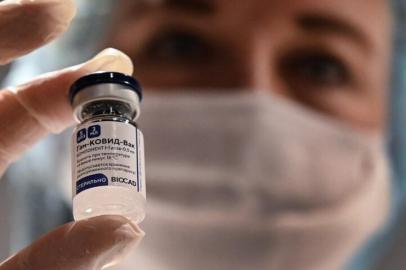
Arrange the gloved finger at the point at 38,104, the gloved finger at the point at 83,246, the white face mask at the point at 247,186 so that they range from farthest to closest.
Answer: the white face mask at the point at 247,186 < the gloved finger at the point at 38,104 < the gloved finger at the point at 83,246

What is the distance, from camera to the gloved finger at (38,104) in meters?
0.82

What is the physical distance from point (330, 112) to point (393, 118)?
182 mm

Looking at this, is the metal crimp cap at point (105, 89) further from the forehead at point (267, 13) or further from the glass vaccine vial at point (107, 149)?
the forehead at point (267, 13)

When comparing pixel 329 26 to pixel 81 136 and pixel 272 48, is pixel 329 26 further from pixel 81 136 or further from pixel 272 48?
pixel 81 136

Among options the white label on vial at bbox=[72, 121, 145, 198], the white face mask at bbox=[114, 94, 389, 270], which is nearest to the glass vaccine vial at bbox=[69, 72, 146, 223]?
the white label on vial at bbox=[72, 121, 145, 198]

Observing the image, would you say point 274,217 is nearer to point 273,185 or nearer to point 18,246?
point 273,185

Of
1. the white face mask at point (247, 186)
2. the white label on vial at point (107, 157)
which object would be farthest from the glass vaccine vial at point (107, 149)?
the white face mask at point (247, 186)

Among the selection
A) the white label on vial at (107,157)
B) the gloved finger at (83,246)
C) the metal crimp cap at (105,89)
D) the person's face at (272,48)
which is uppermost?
the person's face at (272,48)

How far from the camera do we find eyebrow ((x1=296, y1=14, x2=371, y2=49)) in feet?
5.09

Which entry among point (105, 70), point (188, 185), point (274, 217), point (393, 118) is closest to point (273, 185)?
point (274, 217)

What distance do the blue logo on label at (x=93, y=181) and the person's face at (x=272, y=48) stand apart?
837mm

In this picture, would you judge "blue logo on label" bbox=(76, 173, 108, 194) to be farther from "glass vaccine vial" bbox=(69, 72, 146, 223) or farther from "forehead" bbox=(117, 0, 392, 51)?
"forehead" bbox=(117, 0, 392, 51)

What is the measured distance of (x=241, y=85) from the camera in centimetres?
153

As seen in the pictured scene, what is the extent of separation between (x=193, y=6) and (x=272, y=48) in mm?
186
